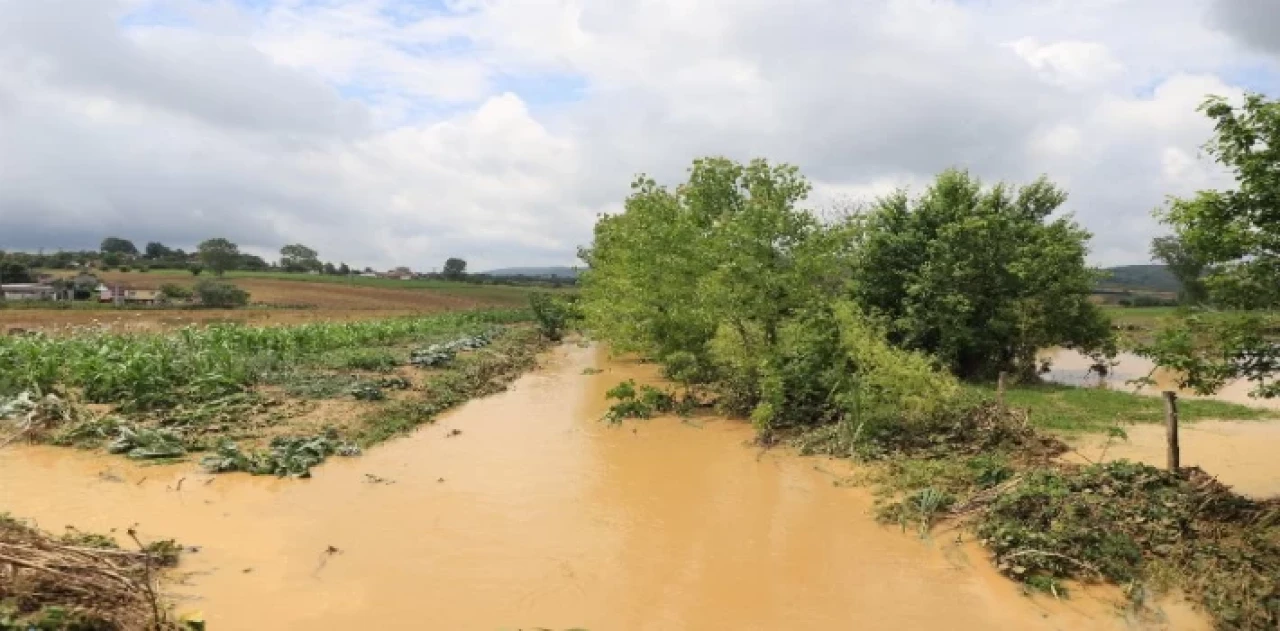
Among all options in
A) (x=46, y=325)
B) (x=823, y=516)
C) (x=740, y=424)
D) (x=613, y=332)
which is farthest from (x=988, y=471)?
(x=46, y=325)

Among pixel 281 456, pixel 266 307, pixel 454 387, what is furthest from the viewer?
pixel 266 307

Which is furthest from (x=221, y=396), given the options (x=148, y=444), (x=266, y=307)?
(x=266, y=307)

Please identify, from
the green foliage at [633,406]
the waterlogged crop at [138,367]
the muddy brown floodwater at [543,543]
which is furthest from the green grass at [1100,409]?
the waterlogged crop at [138,367]

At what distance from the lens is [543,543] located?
801 centimetres

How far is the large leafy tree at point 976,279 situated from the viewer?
59.8 feet

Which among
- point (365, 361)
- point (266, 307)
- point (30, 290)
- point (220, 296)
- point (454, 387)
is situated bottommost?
point (454, 387)

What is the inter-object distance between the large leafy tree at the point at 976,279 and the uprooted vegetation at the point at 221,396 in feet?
35.0

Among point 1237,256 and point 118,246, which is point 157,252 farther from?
point 1237,256

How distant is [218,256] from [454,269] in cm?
5421

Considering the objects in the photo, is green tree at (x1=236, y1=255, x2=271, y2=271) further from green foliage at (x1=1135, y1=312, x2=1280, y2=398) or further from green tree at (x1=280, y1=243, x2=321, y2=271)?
green foliage at (x1=1135, y1=312, x2=1280, y2=398)

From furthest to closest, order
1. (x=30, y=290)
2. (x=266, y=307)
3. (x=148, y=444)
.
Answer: (x=30, y=290)
(x=266, y=307)
(x=148, y=444)

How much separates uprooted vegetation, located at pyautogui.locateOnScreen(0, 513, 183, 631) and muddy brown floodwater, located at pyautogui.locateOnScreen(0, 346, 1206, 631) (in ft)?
3.69

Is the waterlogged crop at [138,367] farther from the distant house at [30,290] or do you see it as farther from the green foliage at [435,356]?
the distant house at [30,290]

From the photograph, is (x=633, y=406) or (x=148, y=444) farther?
(x=633, y=406)
